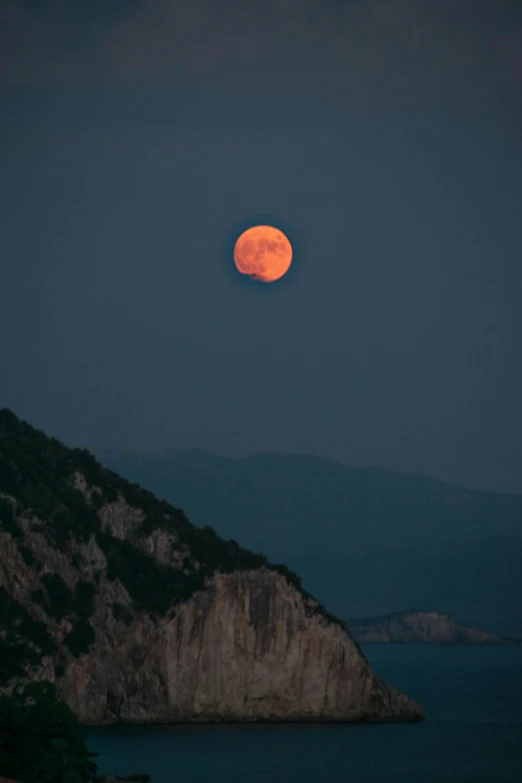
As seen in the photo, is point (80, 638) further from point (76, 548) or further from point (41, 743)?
point (41, 743)

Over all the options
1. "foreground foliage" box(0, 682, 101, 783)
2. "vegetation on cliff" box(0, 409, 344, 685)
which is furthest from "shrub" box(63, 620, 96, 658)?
"foreground foliage" box(0, 682, 101, 783)

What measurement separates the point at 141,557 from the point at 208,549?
14.7 feet

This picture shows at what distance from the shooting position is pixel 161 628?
10806 cm

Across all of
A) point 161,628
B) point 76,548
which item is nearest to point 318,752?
point 161,628

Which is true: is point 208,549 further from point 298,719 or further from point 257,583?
point 298,719

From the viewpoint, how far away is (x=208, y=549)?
11500 centimetres

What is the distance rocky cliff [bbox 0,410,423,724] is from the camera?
4104 inches

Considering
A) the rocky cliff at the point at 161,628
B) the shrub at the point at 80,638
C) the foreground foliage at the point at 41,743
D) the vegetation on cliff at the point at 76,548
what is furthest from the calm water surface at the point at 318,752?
the foreground foliage at the point at 41,743

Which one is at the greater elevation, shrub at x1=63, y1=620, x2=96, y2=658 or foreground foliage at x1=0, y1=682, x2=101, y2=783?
shrub at x1=63, y1=620, x2=96, y2=658

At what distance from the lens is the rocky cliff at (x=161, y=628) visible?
342 feet

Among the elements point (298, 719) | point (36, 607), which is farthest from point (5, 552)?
point (298, 719)

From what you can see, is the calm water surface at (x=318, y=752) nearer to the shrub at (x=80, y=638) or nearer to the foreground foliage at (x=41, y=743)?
the shrub at (x=80, y=638)

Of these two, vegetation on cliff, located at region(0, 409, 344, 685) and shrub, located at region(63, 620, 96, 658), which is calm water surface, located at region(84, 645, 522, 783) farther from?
vegetation on cliff, located at region(0, 409, 344, 685)

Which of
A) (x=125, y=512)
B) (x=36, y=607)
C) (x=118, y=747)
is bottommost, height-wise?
(x=118, y=747)
